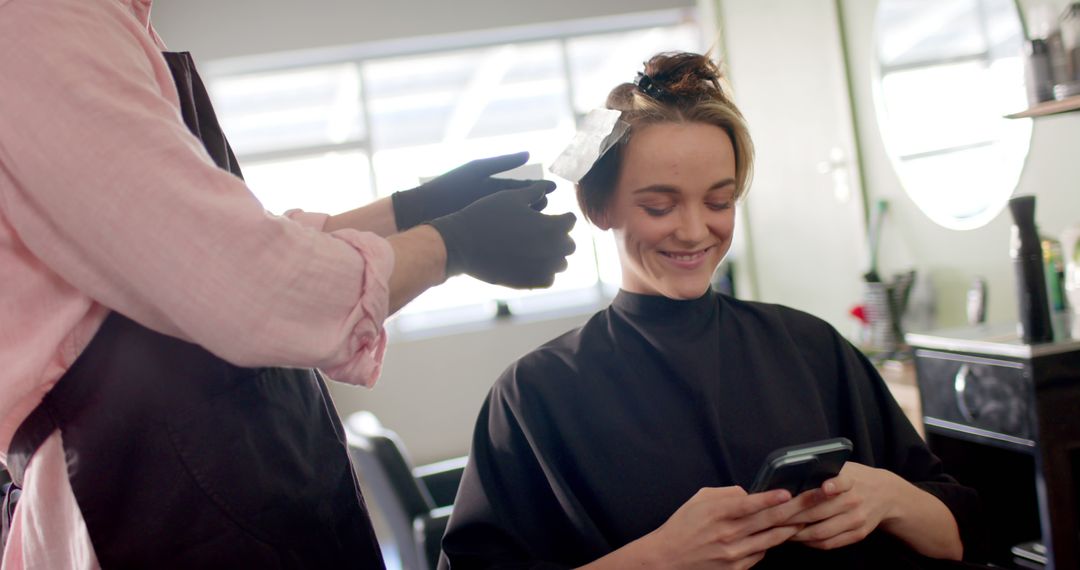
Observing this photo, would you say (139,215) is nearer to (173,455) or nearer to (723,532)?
(173,455)

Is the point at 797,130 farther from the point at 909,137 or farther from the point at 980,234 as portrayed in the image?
the point at 980,234

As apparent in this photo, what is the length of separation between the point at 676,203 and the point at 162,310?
0.95 meters

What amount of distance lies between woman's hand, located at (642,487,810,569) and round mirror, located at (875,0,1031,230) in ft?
6.27

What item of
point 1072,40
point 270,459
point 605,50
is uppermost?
point 605,50

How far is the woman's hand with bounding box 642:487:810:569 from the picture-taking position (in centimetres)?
119

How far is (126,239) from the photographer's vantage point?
801mm

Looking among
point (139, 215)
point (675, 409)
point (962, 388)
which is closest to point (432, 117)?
point (962, 388)

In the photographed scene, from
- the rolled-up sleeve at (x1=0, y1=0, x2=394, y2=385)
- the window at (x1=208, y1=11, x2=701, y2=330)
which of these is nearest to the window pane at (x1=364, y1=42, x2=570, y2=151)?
the window at (x1=208, y1=11, x2=701, y2=330)

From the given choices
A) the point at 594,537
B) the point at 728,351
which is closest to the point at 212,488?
the point at 594,537

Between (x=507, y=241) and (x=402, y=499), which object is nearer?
(x=507, y=241)

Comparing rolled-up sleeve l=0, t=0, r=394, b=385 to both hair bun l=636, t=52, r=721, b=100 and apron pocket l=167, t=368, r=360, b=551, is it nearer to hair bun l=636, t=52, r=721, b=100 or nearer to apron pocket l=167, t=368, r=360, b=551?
apron pocket l=167, t=368, r=360, b=551

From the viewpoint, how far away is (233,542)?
941 millimetres

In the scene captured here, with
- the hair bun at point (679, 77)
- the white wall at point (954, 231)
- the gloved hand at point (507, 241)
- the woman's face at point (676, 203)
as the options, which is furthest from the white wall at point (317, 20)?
the gloved hand at point (507, 241)

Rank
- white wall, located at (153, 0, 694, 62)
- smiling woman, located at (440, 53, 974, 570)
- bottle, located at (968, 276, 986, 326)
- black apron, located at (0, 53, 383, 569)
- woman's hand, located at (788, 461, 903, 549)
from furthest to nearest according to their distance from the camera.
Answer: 1. white wall, located at (153, 0, 694, 62)
2. bottle, located at (968, 276, 986, 326)
3. smiling woman, located at (440, 53, 974, 570)
4. woman's hand, located at (788, 461, 903, 549)
5. black apron, located at (0, 53, 383, 569)
